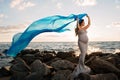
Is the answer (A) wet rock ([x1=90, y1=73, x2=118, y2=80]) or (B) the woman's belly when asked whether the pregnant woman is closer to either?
(B) the woman's belly

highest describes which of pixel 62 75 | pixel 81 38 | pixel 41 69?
pixel 81 38

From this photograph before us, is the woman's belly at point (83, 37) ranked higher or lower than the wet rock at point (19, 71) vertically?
higher

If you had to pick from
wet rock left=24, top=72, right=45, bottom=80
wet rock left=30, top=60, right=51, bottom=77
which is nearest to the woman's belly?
wet rock left=30, top=60, right=51, bottom=77

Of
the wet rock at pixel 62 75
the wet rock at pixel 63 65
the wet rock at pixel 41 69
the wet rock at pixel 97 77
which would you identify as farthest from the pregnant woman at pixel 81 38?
the wet rock at pixel 63 65

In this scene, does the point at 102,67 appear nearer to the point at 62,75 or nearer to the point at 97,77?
the point at 97,77

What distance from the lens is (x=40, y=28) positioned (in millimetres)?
13078

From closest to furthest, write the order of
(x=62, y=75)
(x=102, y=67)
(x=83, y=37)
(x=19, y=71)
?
(x=83, y=37), (x=62, y=75), (x=102, y=67), (x=19, y=71)

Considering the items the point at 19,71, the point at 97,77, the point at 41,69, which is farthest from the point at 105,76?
the point at 19,71

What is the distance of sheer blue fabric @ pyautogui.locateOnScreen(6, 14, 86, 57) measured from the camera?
1291cm

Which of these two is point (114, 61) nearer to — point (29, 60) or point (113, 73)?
point (113, 73)

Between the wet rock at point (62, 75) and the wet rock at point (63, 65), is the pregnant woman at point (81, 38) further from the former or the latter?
the wet rock at point (63, 65)

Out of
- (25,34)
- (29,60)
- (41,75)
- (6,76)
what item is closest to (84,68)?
(41,75)

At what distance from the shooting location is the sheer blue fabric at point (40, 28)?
42.3ft

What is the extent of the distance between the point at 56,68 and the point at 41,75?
4.27 ft
